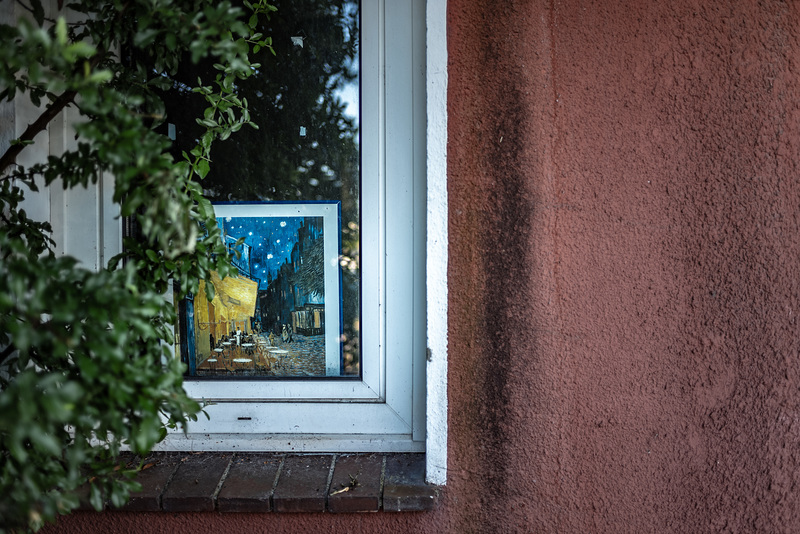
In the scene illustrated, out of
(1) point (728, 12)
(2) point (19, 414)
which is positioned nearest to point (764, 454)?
(1) point (728, 12)

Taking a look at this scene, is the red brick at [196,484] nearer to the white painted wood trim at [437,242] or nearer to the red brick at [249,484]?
the red brick at [249,484]

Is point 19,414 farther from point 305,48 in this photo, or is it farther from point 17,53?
point 305,48

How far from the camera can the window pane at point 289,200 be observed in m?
1.71

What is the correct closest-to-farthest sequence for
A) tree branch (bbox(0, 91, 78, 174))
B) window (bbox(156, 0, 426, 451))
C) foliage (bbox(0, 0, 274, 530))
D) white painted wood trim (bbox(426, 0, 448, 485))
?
foliage (bbox(0, 0, 274, 530)) < tree branch (bbox(0, 91, 78, 174)) < white painted wood trim (bbox(426, 0, 448, 485)) < window (bbox(156, 0, 426, 451))

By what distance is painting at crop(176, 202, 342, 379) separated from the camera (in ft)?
5.74

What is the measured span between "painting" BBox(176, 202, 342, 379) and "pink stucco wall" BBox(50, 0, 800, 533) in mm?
465

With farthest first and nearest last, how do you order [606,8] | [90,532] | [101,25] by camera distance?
1. [90,532]
2. [606,8]
3. [101,25]

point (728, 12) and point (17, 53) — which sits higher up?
point (728, 12)

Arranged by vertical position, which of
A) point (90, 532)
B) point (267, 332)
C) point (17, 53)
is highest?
point (17, 53)

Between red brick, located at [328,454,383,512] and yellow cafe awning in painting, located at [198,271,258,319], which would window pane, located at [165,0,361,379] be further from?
red brick, located at [328,454,383,512]

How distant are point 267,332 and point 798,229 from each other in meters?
1.64

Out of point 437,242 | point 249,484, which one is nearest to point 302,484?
point 249,484

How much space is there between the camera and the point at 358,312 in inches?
69.5

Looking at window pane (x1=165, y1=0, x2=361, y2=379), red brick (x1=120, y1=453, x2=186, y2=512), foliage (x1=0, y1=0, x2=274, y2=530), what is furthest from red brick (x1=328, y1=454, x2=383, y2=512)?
foliage (x1=0, y1=0, x2=274, y2=530)
